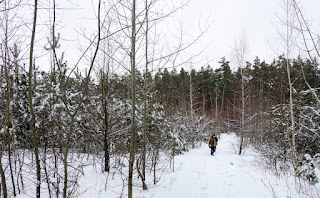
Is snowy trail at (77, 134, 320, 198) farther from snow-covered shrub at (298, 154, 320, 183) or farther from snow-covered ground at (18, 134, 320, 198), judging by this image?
snow-covered shrub at (298, 154, 320, 183)

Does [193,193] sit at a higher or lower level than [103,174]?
lower

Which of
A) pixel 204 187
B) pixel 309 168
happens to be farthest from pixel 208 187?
pixel 309 168

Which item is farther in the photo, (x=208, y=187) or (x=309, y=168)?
(x=208, y=187)

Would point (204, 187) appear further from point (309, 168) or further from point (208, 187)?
point (309, 168)

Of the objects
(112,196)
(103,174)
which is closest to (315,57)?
(112,196)

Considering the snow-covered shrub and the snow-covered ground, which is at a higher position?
the snow-covered shrub

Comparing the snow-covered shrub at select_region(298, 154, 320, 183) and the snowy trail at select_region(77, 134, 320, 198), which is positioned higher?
the snow-covered shrub at select_region(298, 154, 320, 183)

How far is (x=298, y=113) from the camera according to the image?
30.4 feet

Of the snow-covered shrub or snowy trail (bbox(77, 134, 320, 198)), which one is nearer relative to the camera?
snowy trail (bbox(77, 134, 320, 198))

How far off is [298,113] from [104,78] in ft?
34.6

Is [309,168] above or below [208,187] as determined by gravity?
above

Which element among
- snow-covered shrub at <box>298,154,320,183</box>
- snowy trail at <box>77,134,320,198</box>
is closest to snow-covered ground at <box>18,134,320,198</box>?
snowy trail at <box>77,134,320,198</box>

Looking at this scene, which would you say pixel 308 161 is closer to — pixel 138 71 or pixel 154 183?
pixel 154 183

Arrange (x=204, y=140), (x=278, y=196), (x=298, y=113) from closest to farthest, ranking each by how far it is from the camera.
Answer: (x=278, y=196)
(x=298, y=113)
(x=204, y=140)
